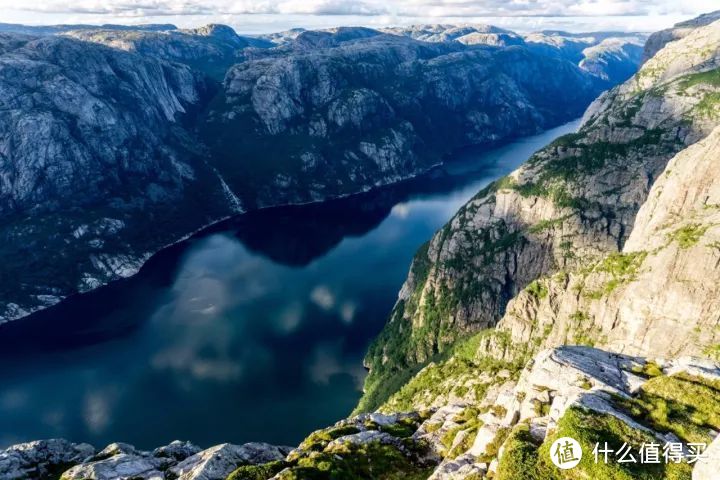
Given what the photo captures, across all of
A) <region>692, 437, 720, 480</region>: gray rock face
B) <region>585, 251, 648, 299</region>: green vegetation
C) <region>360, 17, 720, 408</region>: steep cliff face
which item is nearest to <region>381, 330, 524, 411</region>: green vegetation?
<region>360, 17, 720, 408</region>: steep cliff face

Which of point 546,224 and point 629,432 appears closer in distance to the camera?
point 629,432

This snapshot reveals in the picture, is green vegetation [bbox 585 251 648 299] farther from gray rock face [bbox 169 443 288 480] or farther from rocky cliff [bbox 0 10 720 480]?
gray rock face [bbox 169 443 288 480]

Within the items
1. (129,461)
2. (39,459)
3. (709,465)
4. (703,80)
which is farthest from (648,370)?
(703,80)

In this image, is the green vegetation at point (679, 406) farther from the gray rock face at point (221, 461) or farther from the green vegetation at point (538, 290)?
the green vegetation at point (538, 290)

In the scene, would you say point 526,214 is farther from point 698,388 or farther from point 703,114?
point 698,388

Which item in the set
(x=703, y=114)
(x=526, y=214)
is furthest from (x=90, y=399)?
(x=703, y=114)

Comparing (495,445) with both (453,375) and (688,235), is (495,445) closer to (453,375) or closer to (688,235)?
(688,235)

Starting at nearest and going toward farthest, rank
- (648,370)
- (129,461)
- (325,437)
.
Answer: (648,370)
(325,437)
(129,461)
